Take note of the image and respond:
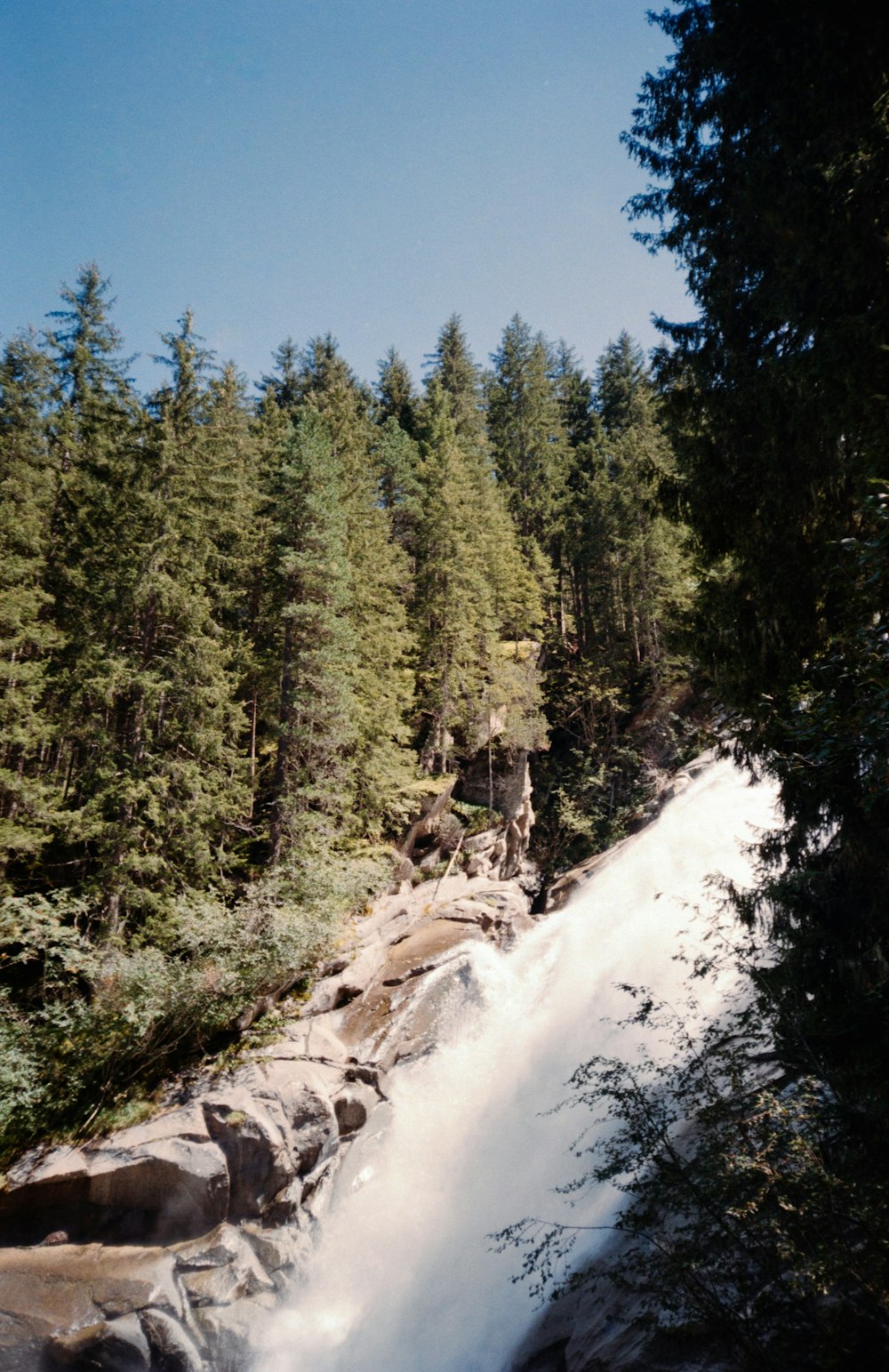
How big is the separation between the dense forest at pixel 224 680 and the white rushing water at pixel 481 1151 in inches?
147

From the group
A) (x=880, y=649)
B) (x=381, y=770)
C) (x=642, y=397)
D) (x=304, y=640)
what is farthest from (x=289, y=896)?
(x=642, y=397)

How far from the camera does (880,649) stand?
3775 millimetres

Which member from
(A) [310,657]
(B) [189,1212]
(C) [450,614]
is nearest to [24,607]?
(A) [310,657]

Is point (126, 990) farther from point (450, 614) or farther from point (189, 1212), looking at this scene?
point (450, 614)

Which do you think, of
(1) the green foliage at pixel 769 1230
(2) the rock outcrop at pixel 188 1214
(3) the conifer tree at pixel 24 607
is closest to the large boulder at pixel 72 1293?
(2) the rock outcrop at pixel 188 1214

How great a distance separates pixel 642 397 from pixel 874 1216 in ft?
124

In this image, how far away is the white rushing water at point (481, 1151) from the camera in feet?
28.9

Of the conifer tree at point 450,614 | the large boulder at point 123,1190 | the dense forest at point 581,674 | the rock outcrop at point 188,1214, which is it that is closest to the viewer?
the dense forest at point 581,674

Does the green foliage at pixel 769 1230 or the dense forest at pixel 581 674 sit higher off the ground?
the dense forest at pixel 581 674

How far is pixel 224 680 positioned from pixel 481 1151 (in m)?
11.2

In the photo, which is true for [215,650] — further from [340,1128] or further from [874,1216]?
[874,1216]

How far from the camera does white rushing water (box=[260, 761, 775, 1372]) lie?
8797 millimetres

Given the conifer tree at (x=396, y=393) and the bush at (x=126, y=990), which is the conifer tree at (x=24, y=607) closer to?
the bush at (x=126, y=990)

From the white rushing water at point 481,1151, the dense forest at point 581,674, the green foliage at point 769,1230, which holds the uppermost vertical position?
the dense forest at point 581,674
